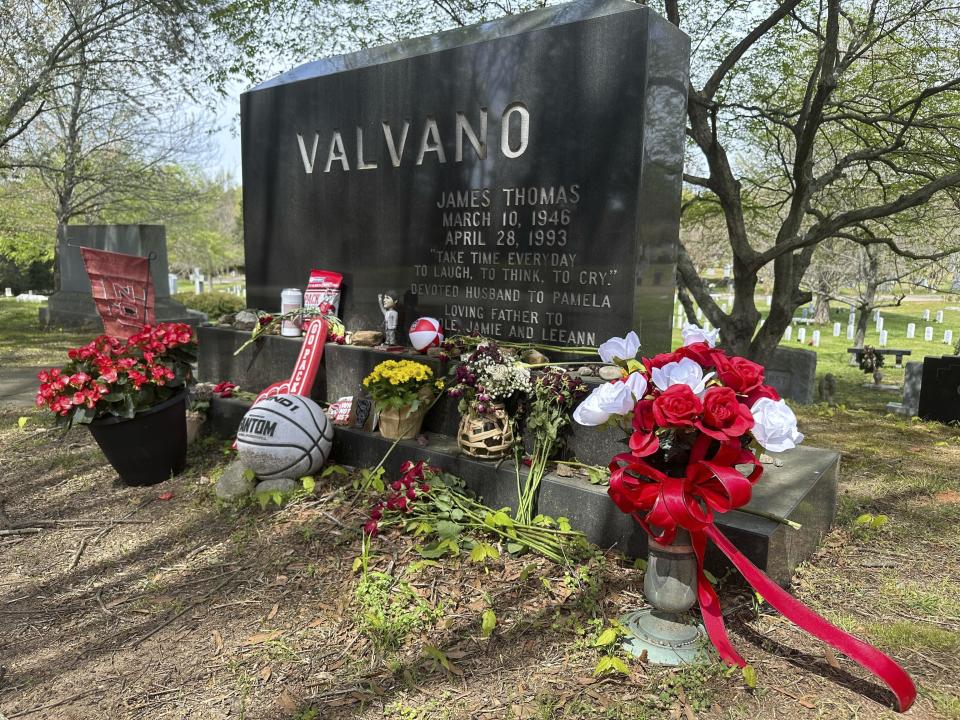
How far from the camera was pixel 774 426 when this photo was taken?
2.31 meters

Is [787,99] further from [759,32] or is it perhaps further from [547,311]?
[547,311]

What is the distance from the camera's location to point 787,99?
10.3m

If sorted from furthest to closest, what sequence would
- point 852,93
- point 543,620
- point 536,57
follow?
1. point 852,93
2. point 536,57
3. point 543,620

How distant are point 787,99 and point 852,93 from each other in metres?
0.88

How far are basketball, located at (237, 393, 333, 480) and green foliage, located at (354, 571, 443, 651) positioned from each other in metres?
1.33

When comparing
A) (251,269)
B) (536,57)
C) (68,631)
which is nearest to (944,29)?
(536,57)

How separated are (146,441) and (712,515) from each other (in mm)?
3857

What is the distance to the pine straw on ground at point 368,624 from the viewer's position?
2455 mm

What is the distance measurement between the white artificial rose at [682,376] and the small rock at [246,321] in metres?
4.50

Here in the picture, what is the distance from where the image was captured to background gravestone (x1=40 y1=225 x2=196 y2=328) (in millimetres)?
13391

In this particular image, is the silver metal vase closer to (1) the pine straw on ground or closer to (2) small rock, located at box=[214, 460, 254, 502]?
(1) the pine straw on ground

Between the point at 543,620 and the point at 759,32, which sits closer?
the point at 543,620

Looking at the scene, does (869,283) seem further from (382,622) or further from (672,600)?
(382,622)

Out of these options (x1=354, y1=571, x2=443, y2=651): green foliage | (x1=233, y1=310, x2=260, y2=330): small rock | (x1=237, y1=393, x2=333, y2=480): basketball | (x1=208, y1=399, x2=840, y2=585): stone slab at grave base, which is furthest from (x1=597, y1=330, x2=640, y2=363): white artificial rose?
(x1=233, y1=310, x2=260, y2=330): small rock
